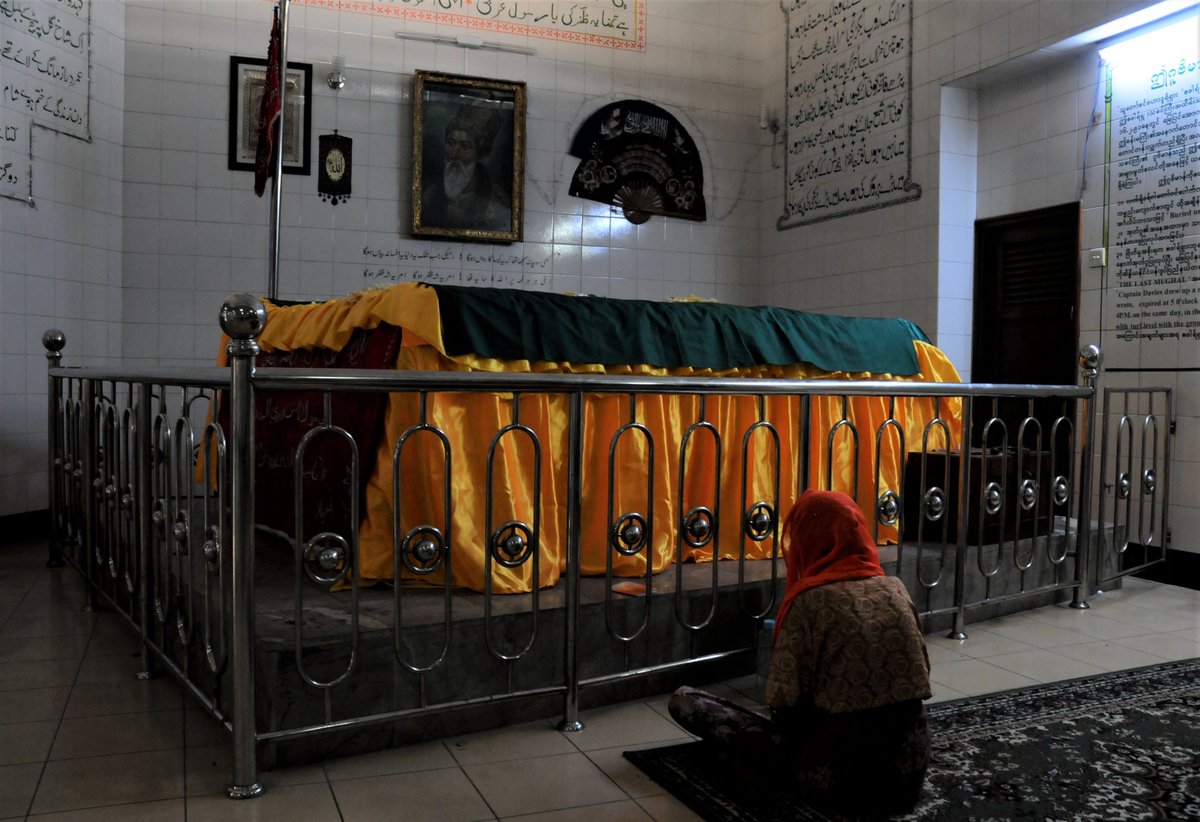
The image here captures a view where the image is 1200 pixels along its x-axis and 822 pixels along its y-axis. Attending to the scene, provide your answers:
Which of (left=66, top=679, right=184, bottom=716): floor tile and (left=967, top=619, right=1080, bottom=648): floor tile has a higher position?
(left=967, top=619, right=1080, bottom=648): floor tile

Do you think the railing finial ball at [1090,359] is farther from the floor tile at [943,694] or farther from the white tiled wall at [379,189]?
the floor tile at [943,694]

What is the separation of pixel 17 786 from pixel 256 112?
4583 mm

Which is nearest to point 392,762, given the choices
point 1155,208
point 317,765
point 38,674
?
point 317,765

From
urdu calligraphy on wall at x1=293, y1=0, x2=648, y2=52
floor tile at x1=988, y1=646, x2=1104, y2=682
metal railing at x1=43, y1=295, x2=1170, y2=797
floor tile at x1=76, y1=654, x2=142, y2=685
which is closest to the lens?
metal railing at x1=43, y1=295, x2=1170, y2=797

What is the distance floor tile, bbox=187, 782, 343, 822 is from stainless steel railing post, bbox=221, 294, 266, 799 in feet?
0.11

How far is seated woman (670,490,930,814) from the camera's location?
5.86ft

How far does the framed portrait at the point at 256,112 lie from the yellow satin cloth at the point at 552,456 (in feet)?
7.84

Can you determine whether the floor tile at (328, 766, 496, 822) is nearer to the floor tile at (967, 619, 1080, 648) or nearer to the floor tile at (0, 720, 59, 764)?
the floor tile at (0, 720, 59, 764)

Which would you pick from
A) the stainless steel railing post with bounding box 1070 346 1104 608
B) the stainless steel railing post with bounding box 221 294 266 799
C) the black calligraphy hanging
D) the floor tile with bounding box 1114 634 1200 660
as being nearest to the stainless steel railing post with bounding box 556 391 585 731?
the stainless steel railing post with bounding box 221 294 266 799

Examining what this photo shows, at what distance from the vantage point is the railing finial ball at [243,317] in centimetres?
188

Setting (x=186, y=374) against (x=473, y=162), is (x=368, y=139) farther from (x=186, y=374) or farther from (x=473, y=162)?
(x=186, y=374)

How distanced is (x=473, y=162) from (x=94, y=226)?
2.26 metres

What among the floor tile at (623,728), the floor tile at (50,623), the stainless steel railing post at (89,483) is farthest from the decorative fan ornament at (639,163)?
the floor tile at (623,728)

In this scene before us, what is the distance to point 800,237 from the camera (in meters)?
6.61
